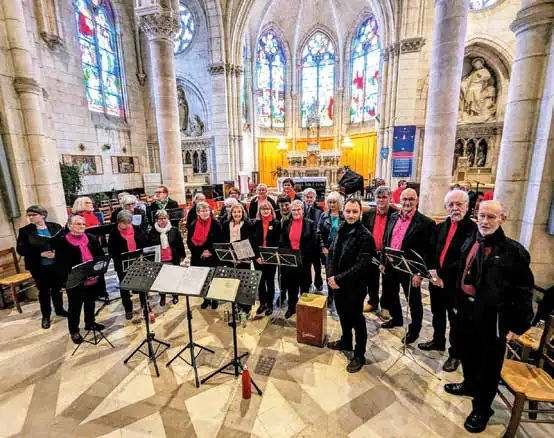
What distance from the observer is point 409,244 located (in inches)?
135

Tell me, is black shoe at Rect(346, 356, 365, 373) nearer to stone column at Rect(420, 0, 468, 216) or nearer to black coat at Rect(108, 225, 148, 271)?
black coat at Rect(108, 225, 148, 271)

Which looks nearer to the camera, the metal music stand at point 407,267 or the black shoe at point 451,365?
the metal music stand at point 407,267

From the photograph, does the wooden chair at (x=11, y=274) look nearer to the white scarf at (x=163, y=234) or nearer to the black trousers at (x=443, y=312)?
the white scarf at (x=163, y=234)

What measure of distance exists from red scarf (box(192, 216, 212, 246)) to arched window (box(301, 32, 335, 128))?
17027 mm

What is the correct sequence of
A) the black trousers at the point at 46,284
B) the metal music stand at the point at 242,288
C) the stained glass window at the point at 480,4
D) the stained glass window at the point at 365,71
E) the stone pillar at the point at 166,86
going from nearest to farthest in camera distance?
the metal music stand at the point at 242,288, the black trousers at the point at 46,284, the stone pillar at the point at 166,86, the stained glass window at the point at 480,4, the stained glass window at the point at 365,71

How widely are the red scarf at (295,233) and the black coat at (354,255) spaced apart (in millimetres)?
1073

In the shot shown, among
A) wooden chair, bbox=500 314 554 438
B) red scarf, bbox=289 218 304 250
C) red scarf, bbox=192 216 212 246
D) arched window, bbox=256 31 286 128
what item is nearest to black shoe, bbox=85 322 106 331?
red scarf, bbox=192 216 212 246

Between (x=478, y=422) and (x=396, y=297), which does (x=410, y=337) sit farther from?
(x=478, y=422)

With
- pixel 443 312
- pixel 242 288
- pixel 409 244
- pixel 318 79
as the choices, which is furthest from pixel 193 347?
pixel 318 79

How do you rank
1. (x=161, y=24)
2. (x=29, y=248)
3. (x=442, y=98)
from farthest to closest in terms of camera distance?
(x=161, y=24) → (x=442, y=98) → (x=29, y=248)

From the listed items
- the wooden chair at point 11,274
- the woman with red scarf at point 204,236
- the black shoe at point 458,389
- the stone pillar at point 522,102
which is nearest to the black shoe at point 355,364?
the black shoe at point 458,389

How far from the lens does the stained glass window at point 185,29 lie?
1491 centimetres

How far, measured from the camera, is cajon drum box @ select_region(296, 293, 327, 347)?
3553mm

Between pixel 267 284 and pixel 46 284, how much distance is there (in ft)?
10.7
